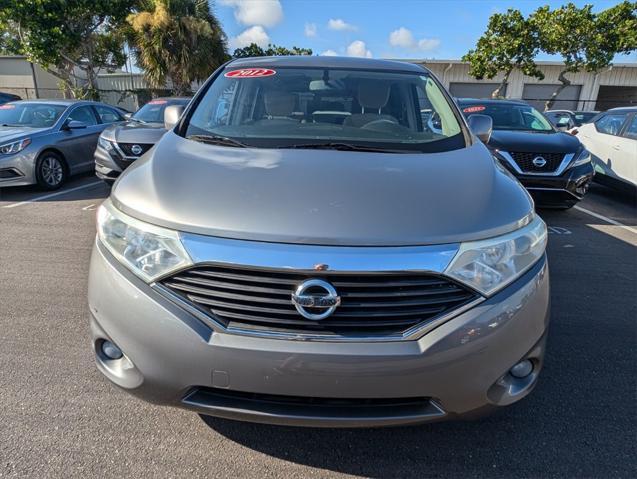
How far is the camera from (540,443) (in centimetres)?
202

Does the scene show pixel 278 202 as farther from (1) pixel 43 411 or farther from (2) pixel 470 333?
(1) pixel 43 411

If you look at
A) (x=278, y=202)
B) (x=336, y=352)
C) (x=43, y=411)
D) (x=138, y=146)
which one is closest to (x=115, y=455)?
(x=43, y=411)

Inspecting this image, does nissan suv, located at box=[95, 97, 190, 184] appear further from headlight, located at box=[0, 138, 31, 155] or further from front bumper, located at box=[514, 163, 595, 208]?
front bumper, located at box=[514, 163, 595, 208]

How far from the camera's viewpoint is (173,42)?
18.0 m

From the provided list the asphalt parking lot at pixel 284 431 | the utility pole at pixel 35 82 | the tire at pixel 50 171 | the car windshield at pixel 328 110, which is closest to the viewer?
the asphalt parking lot at pixel 284 431

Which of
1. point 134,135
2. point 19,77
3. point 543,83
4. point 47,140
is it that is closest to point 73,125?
point 47,140

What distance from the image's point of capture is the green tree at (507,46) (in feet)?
75.3

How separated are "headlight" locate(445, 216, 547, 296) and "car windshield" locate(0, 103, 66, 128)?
792cm

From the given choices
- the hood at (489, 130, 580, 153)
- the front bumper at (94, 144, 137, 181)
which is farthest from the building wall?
the hood at (489, 130, 580, 153)

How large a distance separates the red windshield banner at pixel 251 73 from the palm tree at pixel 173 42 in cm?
1692

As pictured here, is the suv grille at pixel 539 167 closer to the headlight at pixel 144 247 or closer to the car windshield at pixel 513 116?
the car windshield at pixel 513 116

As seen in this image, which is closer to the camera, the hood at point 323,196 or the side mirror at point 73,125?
the hood at point 323,196

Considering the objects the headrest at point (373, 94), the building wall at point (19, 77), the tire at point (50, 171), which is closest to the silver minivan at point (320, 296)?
the headrest at point (373, 94)

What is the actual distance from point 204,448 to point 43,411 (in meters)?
0.89
